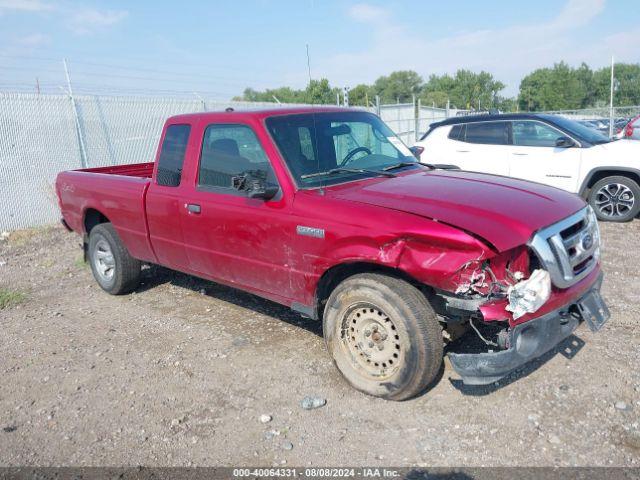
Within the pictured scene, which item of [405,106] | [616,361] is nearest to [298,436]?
[616,361]

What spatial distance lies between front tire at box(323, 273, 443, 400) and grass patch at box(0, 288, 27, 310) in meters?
4.20

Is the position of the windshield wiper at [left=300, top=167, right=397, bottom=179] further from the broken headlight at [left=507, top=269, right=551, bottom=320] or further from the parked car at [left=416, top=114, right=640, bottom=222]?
the parked car at [left=416, top=114, right=640, bottom=222]

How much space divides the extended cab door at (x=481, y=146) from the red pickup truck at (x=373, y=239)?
14.4 feet

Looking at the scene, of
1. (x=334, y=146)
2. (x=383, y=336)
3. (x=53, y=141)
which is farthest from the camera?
(x=53, y=141)

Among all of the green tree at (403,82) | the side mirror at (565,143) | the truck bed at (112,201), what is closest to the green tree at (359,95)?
the side mirror at (565,143)

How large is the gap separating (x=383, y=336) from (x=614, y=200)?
6241mm

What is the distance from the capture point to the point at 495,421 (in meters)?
3.27

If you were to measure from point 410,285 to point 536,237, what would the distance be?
0.80 m

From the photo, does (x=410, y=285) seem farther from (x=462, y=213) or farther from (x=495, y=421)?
(x=495, y=421)

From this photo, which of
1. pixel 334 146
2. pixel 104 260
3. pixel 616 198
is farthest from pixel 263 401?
pixel 616 198

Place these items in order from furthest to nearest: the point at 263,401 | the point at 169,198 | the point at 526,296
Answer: the point at 169,198 → the point at 263,401 → the point at 526,296

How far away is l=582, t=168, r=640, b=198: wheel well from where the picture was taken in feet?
25.9

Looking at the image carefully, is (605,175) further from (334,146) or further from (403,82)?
(403,82)

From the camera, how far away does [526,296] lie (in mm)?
2990
